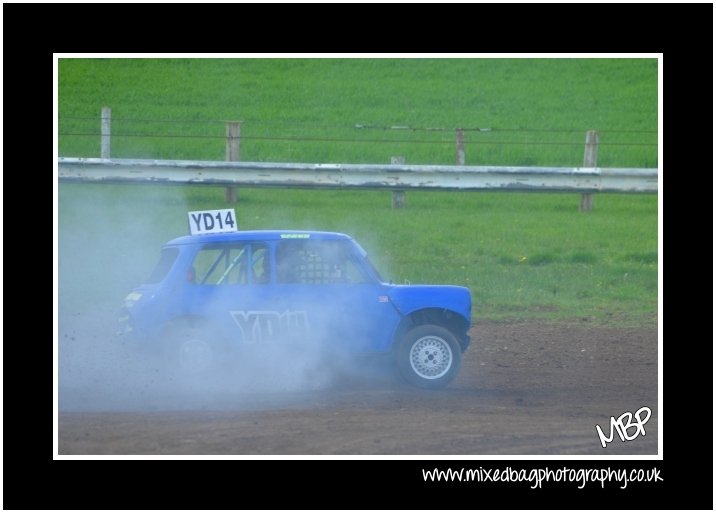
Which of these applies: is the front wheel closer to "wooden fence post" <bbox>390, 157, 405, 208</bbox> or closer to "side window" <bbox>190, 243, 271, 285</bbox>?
"side window" <bbox>190, 243, 271, 285</bbox>

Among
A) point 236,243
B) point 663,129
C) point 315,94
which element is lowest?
point 236,243

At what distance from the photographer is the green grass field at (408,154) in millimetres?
17844

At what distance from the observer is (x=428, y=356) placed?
11.7 metres

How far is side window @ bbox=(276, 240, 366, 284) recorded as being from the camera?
11695mm

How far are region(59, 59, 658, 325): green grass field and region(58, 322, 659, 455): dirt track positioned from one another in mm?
3162

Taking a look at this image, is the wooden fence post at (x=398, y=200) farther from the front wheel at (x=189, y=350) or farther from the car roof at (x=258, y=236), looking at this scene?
the front wheel at (x=189, y=350)

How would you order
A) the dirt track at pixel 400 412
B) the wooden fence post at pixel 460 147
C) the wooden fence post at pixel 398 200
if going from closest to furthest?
the dirt track at pixel 400 412 → the wooden fence post at pixel 398 200 → the wooden fence post at pixel 460 147

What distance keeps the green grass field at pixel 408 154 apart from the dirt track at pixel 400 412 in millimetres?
3162

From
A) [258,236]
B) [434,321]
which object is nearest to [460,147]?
[434,321]

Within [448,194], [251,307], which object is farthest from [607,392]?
[448,194]

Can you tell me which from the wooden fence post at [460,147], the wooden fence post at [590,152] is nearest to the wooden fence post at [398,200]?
the wooden fence post at [460,147]

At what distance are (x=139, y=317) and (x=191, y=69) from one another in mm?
17919

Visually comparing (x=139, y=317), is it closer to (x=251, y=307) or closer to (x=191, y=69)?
(x=251, y=307)

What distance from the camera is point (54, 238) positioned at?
1075 centimetres
